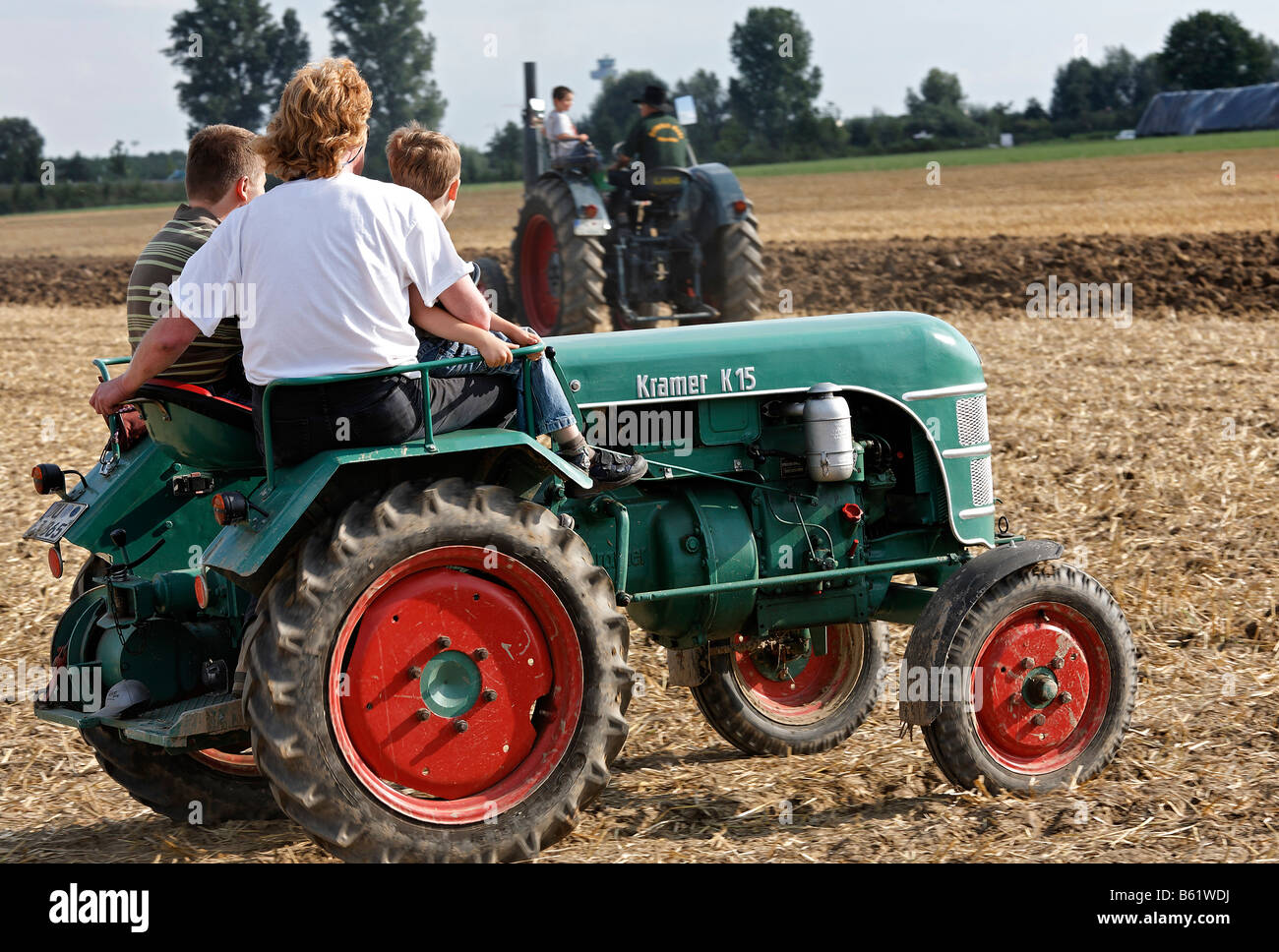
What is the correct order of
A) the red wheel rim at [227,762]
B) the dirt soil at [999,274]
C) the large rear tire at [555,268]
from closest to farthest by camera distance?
1. the red wheel rim at [227,762]
2. the large rear tire at [555,268]
3. the dirt soil at [999,274]

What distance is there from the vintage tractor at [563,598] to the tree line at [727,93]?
151ft

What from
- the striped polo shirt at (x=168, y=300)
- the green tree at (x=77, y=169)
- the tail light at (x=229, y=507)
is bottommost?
the tail light at (x=229, y=507)

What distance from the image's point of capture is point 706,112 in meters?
84.9

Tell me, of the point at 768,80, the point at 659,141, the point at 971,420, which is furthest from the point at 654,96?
the point at 768,80

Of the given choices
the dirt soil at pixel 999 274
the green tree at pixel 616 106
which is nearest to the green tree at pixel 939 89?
the green tree at pixel 616 106

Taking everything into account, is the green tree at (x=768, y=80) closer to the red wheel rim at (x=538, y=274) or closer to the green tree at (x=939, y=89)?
the green tree at (x=939, y=89)

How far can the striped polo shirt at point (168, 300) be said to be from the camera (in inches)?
140

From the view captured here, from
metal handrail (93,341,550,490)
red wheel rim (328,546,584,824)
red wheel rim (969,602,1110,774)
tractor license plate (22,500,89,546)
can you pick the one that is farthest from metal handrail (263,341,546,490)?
red wheel rim (969,602,1110,774)

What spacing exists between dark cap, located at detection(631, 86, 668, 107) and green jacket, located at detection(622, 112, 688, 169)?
0.11m

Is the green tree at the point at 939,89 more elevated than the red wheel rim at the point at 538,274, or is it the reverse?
the green tree at the point at 939,89

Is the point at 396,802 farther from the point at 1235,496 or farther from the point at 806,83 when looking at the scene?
the point at 806,83

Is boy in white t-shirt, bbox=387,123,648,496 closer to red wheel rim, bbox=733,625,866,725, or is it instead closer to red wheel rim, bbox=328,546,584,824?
red wheel rim, bbox=328,546,584,824

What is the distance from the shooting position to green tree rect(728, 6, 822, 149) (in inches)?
3068
